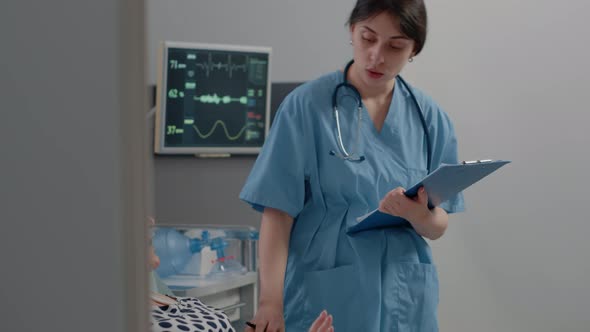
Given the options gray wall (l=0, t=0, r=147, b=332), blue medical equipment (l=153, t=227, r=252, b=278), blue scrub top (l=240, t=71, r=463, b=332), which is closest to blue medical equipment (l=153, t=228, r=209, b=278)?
blue medical equipment (l=153, t=227, r=252, b=278)

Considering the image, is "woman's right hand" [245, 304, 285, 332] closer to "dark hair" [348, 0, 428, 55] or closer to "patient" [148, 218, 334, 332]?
"patient" [148, 218, 334, 332]

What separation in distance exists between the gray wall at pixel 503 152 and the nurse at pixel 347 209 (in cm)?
143

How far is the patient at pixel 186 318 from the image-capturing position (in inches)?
50.9

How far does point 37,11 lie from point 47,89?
0.04 meters

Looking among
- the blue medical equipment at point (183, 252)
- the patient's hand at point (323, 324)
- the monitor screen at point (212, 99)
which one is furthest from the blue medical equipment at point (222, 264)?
the patient's hand at point (323, 324)

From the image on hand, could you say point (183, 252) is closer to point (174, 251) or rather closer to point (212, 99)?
point (174, 251)

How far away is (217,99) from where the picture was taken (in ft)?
8.99

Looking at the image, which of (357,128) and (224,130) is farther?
(224,130)

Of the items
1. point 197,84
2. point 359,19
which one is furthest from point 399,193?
point 197,84

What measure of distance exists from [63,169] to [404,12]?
A: 1.22m

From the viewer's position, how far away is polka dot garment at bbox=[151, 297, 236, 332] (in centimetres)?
133

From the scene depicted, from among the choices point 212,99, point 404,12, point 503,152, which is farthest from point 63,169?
point 503,152

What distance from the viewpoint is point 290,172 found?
146 cm

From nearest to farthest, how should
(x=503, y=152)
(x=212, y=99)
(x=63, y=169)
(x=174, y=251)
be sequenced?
(x=63, y=169)
(x=174, y=251)
(x=212, y=99)
(x=503, y=152)
